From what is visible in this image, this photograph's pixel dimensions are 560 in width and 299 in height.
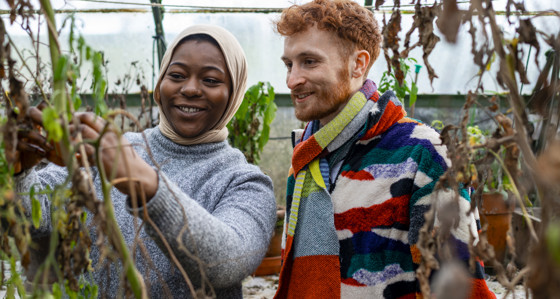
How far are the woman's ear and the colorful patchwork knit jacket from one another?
6cm

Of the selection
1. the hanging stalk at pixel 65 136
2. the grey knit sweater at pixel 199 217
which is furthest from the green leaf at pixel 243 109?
the hanging stalk at pixel 65 136

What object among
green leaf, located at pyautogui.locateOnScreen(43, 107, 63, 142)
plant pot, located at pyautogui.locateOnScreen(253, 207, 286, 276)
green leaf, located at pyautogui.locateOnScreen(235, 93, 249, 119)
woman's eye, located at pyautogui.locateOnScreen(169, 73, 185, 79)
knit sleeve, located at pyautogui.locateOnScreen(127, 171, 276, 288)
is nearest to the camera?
green leaf, located at pyautogui.locateOnScreen(43, 107, 63, 142)

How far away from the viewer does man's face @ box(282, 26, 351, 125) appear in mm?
1398

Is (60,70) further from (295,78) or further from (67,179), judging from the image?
(295,78)

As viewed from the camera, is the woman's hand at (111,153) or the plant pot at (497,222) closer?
the woman's hand at (111,153)

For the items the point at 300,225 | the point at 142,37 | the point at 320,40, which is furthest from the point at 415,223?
the point at 142,37

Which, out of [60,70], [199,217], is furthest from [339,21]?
[60,70]

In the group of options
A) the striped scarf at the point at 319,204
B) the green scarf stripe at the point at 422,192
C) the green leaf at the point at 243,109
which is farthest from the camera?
the green leaf at the point at 243,109

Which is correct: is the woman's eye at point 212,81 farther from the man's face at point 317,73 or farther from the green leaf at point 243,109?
the green leaf at point 243,109

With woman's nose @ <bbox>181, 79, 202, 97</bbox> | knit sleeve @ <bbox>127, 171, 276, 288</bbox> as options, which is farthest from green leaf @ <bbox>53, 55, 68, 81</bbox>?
woman's nose @ <bbox>181, 79, 202, 97</bbox>

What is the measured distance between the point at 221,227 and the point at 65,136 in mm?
518

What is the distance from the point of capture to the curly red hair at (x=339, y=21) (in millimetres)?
1409

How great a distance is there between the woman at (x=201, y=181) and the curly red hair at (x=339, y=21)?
0.20 metres

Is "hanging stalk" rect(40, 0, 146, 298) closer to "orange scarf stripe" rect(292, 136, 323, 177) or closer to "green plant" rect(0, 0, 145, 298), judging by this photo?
"green plant" rect(0, 0, 145, 298)
